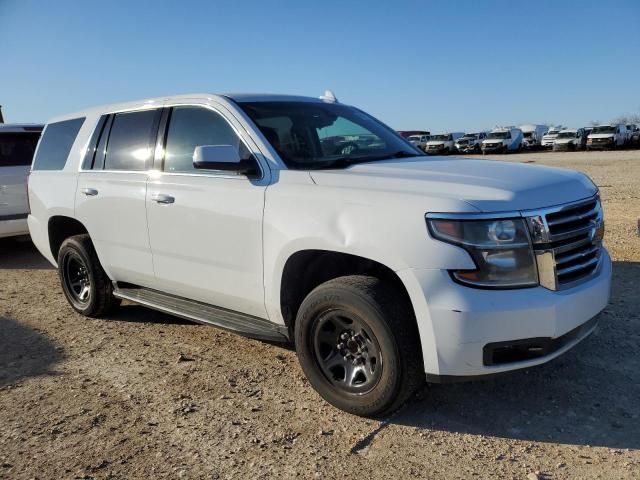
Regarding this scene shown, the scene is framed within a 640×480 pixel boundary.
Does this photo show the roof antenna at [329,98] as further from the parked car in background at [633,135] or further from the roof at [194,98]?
the parked car in background at [633,135]

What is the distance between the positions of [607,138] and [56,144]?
4195 cm

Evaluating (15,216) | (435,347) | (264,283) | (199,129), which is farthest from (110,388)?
(15,216)

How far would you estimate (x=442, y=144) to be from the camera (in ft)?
147

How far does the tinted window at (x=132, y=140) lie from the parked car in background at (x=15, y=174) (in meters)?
4.11

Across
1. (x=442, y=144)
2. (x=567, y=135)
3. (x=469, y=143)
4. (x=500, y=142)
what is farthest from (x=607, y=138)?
(x=442, y=144)

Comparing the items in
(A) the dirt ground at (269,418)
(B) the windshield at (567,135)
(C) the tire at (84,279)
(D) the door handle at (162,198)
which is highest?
(D) the door handle at (162,198)

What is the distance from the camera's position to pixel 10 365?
4.39 m

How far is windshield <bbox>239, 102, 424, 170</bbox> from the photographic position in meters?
3.90

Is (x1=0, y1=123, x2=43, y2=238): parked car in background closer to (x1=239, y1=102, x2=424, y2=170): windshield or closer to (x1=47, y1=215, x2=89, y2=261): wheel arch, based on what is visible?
(x1=47, y1=215, x2=89, y2=261): wheel arch

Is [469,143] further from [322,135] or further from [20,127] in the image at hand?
[322,135]

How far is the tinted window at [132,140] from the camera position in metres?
4.55

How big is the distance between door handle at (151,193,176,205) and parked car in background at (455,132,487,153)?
42860 mm

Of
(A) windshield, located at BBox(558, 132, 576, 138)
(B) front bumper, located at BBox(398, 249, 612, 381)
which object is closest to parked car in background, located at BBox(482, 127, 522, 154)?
(A) windshield, located at BBox(558, 132, 576, 138)

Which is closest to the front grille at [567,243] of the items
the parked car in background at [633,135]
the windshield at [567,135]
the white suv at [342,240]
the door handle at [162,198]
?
the white suv at [342,240]
